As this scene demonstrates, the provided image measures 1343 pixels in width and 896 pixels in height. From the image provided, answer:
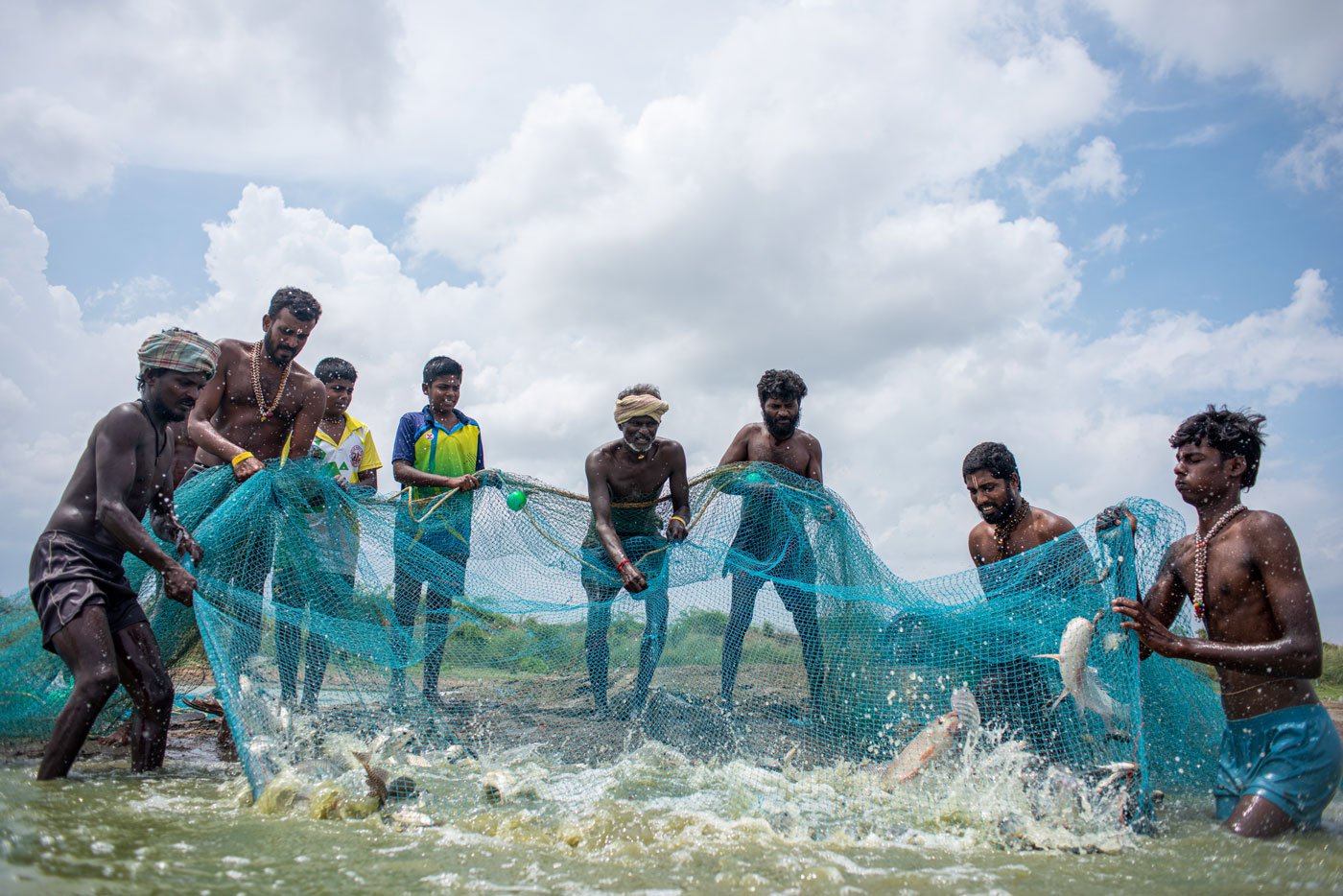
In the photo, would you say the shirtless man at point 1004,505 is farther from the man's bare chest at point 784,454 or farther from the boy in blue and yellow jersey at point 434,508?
the boy in blue and yellow jersey at point 434,508

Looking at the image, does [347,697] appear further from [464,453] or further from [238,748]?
[464,453]

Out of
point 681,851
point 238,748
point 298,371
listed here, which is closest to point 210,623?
point 238,748

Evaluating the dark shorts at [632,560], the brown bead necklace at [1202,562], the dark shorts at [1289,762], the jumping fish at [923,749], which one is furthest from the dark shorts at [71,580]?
the dark shorts at [1289,762]

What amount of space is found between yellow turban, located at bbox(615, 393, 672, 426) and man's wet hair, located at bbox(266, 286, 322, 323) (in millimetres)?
1833

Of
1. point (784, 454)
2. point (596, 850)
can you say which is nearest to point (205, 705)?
point (596, 850)

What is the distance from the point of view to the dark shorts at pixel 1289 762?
→ 3.50m

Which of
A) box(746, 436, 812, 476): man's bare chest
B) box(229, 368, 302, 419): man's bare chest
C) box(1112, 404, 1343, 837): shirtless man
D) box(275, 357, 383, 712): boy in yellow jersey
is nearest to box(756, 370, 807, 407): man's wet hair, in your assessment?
box(746, 436, 812, 476): man's bare chest

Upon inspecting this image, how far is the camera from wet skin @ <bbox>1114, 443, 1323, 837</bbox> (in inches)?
137

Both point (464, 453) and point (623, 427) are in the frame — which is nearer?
point (623, 427)

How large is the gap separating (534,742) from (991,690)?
221 cm

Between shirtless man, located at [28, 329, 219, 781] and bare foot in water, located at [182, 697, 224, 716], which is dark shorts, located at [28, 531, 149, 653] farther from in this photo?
bare foot in water, located at [182, 697, 224, 716]

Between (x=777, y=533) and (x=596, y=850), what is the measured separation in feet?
7.87

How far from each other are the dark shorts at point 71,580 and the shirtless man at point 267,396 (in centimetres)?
74

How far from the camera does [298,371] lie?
5168 millimetres
